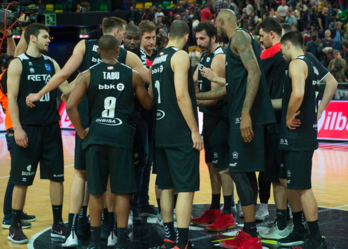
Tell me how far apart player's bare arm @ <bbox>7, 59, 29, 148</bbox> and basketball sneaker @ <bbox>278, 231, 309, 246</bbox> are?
3.16 meters

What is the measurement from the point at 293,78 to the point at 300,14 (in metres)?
17.5

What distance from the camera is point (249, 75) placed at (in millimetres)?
5453

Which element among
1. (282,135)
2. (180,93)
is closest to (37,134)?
(180,93)

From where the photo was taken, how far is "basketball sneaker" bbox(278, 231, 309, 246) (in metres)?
5.96

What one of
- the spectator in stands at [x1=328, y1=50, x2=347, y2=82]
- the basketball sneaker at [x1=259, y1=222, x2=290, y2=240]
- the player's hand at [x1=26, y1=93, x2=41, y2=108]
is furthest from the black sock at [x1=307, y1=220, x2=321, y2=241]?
the spectator in stands at [x1=328, y1=50, x2=347, y2=82]

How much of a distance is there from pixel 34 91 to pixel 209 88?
2153mm

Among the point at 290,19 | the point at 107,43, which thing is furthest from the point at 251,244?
the point at 290,19

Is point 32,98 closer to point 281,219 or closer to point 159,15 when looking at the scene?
point 281,219

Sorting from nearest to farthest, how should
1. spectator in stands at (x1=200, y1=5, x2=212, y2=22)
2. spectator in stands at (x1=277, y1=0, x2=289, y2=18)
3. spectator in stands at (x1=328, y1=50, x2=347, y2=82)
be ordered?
1. spectator in stands at (x1=328, y1=50, x2=347, y2=82)
2. spectator in stands at (x1=277, y1=0, x2=289, y2=18)
3. spectator in stands at (x1=200, y1=5, x2=212, y2=22)

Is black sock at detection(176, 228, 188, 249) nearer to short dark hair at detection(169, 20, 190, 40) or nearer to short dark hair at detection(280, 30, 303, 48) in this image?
short dark hair at detection(169, 20, 190, 40)

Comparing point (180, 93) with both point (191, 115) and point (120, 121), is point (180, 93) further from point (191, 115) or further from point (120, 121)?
point (120, 121)

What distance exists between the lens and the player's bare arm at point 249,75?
17.9ft

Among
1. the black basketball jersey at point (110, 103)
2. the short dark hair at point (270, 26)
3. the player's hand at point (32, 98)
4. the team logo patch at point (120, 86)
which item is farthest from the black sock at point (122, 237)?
the short dark hair at point (270, 26)

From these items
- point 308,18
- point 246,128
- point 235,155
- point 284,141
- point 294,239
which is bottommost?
point 294,239
